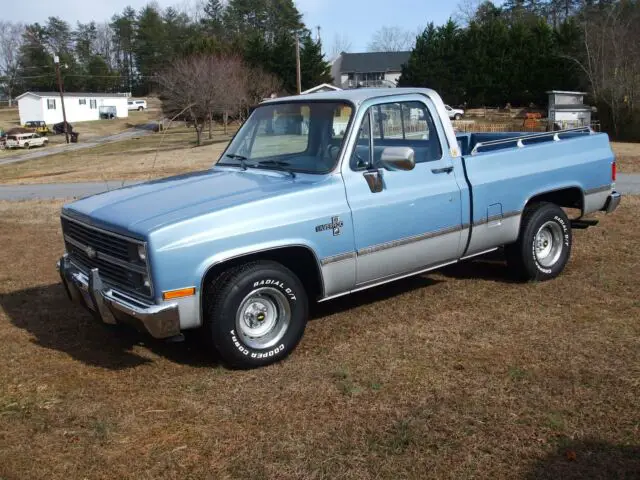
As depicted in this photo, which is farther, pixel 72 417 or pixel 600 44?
pixel 600 44

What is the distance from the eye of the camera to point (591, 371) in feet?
14.8

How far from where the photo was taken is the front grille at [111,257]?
4387mm

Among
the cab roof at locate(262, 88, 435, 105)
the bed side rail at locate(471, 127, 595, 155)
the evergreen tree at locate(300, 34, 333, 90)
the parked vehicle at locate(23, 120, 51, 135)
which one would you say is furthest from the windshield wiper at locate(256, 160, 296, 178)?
the parked vehicle at locate(23, 120, 51, 135)

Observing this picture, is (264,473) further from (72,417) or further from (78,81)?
(78,81)

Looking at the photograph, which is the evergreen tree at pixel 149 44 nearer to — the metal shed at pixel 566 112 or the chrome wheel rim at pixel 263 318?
the metal shed at pixel 566 112

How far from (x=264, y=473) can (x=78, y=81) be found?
100926 mm

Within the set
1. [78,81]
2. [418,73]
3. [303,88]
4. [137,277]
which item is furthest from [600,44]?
[78,81]

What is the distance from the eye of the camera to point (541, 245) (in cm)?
669

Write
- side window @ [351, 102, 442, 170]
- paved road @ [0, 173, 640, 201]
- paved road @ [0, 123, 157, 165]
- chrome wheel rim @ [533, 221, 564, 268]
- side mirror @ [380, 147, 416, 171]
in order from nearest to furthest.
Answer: side mirror @ [380, 147, 416, 171], side window @ [351, 102, 442, 170], chrome wheel rim @ [533, 221, 564, 268], paved road @ [0, 173, 640, 201], paved road @ [0, 123, 157, 165]

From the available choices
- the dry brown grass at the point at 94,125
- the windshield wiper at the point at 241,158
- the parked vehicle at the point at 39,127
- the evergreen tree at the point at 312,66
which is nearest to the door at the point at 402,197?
the windshield wiper at the point at 241,158

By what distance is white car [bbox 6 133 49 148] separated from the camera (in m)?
53.6

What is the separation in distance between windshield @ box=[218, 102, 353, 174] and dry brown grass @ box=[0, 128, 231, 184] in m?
6.99

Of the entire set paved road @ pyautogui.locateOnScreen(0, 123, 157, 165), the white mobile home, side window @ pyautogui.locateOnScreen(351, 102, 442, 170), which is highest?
the white mobile home

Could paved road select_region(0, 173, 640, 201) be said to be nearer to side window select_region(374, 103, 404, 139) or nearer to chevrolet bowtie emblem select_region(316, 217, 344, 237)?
side window select_region(374, 103, 404, 139)
